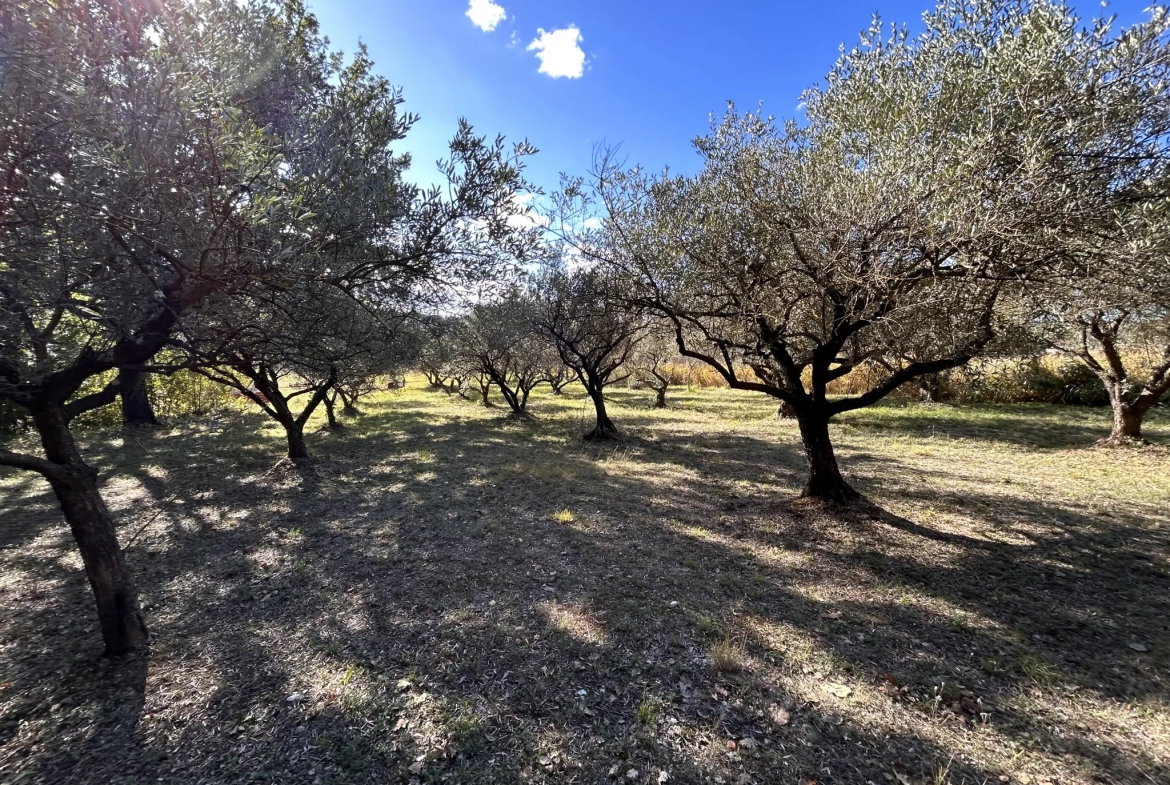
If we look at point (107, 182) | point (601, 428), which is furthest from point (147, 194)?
point (601, 428)

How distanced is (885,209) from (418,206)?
4853 millimetres

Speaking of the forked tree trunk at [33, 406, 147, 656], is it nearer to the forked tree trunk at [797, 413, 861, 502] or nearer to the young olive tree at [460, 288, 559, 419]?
the forked tree trunk at [797, 413, 861, 502]

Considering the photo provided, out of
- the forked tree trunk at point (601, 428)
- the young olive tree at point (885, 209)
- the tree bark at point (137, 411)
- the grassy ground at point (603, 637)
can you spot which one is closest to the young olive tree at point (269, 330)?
the grassy ground at point (603, 637)

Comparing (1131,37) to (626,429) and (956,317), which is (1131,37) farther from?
(626,429)

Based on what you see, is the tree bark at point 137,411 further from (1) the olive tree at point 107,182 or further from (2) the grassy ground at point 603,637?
(1) the olive tree at point 107,182

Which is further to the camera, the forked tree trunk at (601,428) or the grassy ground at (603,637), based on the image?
the forked tree trunk at (601,428)

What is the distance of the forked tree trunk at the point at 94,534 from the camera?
3.72 metres

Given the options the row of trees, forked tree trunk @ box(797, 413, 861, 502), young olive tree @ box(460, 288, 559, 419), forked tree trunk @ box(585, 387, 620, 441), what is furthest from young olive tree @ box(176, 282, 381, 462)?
forked tree trunk @ box(585, 387, 620, 441)

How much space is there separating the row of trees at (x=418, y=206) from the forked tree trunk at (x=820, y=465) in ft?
2.98

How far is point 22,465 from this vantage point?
3332mm

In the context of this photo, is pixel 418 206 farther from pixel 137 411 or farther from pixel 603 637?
pixel 137 411

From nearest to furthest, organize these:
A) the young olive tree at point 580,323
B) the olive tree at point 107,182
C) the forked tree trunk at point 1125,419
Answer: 1. the olive tree at point 107,182
2. the forked tree trunk at point 1125,419
3. the young olive tree at point 580,323

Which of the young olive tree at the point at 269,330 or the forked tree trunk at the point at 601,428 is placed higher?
→ the young olive tree at the point at 269,330

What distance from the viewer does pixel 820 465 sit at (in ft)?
25.6
